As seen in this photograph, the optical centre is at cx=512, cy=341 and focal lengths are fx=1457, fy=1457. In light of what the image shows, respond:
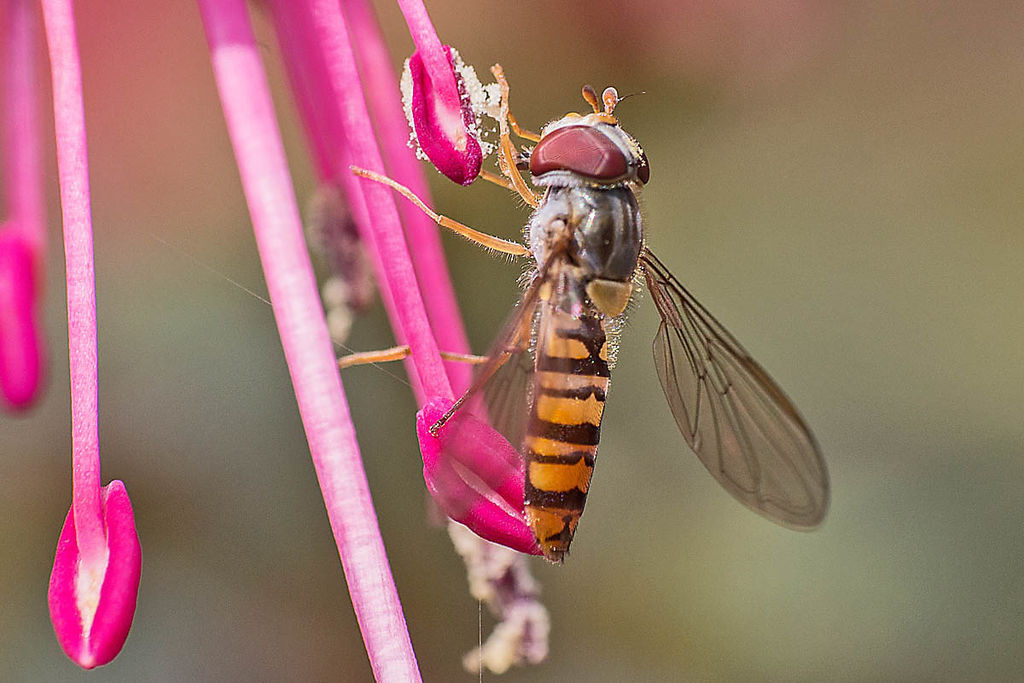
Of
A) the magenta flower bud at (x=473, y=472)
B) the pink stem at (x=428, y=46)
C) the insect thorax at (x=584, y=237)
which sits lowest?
the magenta flower bud at (x=473, y=472)

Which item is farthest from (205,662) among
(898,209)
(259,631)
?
(898,209)

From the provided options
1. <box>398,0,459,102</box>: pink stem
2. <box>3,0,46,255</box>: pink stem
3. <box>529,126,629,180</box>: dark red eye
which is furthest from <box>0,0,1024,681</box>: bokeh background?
<box>398,0,459,102</box>: pink stem

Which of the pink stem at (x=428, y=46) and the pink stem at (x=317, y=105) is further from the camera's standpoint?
the pink stem at (x=317, y=105)

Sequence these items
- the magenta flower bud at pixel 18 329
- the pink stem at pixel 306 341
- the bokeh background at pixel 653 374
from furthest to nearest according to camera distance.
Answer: the bokeh background at pixel 653 374
the magenta flower bud at pixel 18 329
the pink stem at pixel 306 341

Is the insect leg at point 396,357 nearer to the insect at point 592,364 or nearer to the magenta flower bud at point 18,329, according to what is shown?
the insect at point 592,364

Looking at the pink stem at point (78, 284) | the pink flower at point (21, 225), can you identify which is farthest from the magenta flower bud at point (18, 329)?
the pink stem at point (78, 284)

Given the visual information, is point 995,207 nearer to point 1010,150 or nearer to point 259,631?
point 1010,150

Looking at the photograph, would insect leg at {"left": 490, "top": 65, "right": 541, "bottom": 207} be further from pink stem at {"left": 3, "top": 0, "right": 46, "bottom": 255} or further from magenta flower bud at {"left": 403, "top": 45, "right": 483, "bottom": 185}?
pink stem at {"left": 3, "top": 0, "right": 46, "bottom": 255}
